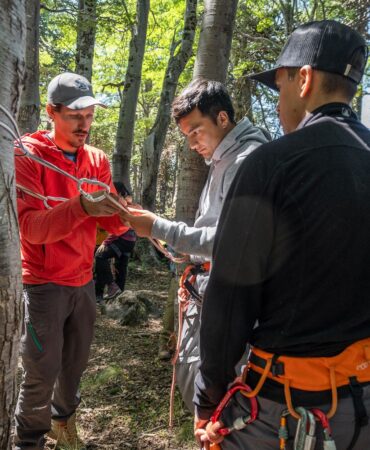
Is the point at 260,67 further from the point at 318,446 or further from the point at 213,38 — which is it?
the point at 318,446

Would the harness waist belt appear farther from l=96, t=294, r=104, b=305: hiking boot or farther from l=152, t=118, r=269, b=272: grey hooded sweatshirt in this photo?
l=96, t=294, r=104, b=305: hiking boot

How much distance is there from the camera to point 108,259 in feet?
25.4

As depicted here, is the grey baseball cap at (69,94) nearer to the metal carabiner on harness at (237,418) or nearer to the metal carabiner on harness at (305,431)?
the metal carabiner on harness at (237,418)

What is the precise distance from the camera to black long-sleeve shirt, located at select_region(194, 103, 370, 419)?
135 cm

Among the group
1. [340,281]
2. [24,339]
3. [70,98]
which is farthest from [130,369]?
[340,281]

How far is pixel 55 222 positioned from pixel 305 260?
1.68 metres

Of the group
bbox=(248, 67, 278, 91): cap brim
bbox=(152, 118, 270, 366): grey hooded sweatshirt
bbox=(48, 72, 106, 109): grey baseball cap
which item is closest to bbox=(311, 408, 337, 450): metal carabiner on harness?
bbox=(152, 118, 270, 366): grey hooded sweatshirt

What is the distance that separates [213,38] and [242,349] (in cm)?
321

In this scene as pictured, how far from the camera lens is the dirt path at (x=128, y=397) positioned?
345cm

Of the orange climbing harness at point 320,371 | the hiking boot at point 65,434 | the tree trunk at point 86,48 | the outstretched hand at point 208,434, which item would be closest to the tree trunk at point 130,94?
the tree trunk at point 86,48

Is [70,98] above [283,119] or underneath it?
A: above

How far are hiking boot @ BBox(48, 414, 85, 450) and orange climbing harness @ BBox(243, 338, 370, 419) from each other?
7.41 ft

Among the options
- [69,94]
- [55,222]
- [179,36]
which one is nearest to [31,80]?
[69,94]

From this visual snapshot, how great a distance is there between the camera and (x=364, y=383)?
4.67 feet
